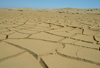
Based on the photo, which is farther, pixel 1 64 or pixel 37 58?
pixel 37 58

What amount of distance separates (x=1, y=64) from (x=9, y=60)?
0.08 m

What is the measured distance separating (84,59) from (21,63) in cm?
58

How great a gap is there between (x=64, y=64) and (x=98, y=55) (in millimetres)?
416

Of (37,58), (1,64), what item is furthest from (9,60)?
(37,58)

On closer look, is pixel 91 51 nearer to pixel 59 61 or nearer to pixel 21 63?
→ pixel 59 61

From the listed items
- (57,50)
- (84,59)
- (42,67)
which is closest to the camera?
(42,67)

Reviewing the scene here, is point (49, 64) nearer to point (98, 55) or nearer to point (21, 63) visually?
point (21, 63)

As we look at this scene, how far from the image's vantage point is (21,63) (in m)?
0.88

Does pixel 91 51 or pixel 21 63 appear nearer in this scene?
pixel 21 63

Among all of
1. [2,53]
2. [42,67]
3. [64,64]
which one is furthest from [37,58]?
[2,53]

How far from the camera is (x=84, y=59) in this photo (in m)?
0.96

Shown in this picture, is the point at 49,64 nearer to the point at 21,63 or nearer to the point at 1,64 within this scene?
the point at 21,63

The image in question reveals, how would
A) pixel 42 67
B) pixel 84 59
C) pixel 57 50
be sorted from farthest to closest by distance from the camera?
pixel 57 50, pixel 84 59, pixel 42 67

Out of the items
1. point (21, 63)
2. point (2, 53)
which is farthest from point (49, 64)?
point (2, 53)
